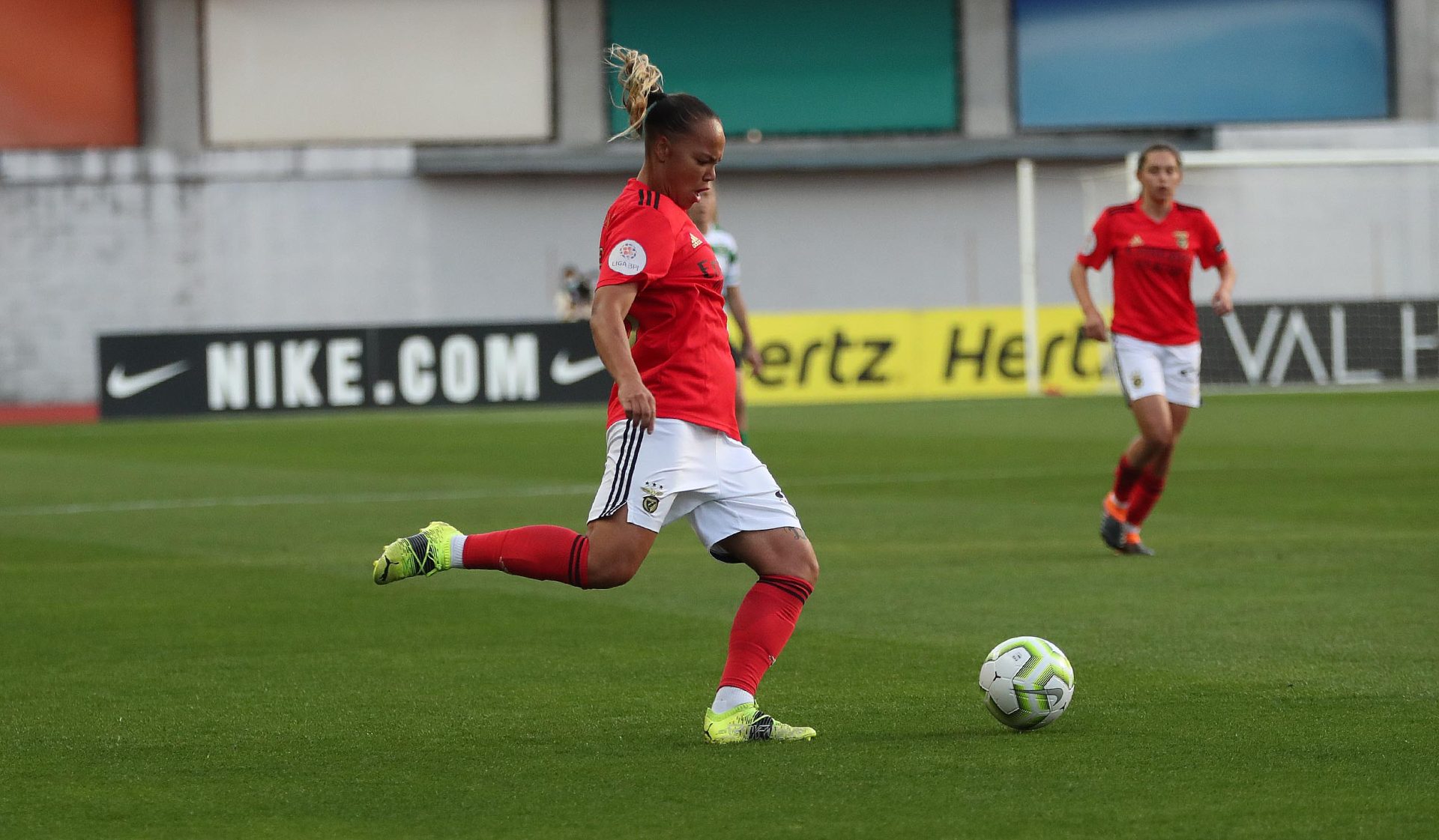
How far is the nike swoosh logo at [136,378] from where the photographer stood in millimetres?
25938

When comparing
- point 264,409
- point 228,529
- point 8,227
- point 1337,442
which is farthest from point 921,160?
point 228,529

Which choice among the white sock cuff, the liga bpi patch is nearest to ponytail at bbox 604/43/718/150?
the liga bpi patch

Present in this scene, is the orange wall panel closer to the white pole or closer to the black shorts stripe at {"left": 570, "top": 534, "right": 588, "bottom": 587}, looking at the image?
the white pole

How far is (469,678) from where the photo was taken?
638cm

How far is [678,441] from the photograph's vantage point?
16.8ft

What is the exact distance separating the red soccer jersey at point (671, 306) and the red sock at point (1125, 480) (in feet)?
16.3

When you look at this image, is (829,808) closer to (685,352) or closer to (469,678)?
(685,352)

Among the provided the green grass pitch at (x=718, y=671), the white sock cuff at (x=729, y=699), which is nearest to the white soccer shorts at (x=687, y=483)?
the white sock cuff at (x=729, y=699)

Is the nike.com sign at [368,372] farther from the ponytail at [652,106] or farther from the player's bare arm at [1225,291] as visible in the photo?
the ponytail at [652,106]

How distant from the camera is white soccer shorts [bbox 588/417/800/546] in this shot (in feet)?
16.8

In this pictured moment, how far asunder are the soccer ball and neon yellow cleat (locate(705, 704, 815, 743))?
1.69 ft

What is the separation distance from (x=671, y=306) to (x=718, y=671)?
5.52 feet

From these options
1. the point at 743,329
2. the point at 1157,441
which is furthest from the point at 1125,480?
the point at 743,329

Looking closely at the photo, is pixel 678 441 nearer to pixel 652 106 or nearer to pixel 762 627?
pixel 762 627
